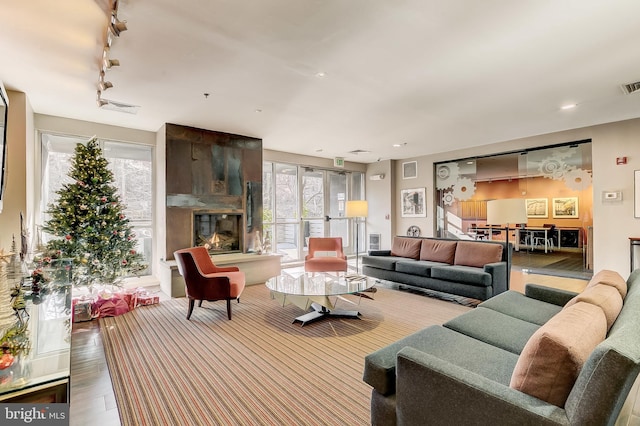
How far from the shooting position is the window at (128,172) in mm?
4844

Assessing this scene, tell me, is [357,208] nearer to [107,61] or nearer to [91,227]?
[91,227]

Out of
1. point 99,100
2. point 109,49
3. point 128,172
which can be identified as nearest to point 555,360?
point 109,49

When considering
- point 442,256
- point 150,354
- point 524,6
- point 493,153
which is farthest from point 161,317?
point 493,153

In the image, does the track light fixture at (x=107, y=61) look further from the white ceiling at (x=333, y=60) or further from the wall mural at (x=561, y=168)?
the wall mural at (x=561, y=168)

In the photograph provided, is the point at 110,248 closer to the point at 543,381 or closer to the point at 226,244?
the point at 226,244

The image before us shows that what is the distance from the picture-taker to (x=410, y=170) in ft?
26.8

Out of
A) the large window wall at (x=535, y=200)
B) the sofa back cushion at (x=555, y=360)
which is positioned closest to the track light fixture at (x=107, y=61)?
the sofa back cushion at (x=555, y=360)

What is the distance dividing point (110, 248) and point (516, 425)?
477 cm

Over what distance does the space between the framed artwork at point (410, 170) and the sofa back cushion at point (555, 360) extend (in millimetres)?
6917

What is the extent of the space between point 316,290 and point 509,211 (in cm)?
248

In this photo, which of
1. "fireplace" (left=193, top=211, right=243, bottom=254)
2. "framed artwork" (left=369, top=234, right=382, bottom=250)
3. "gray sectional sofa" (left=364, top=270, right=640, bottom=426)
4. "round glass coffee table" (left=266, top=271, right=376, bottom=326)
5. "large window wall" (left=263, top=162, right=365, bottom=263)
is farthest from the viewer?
"framed artwork" (left=369, top=234, right=382, bottom=250)

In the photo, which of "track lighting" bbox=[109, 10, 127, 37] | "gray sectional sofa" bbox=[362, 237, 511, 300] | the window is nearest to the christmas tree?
the window

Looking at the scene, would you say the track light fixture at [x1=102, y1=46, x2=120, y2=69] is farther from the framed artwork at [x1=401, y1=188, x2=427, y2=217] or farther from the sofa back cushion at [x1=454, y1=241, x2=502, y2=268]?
the framed artwork at [x1=401, y1=188, x2=427, y2=217]

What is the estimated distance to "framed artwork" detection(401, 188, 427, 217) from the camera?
7852 mm
